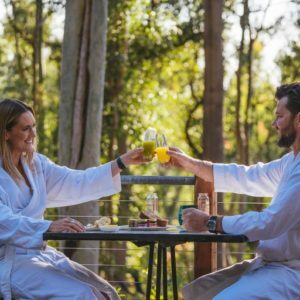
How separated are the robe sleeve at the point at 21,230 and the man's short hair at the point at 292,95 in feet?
4.15

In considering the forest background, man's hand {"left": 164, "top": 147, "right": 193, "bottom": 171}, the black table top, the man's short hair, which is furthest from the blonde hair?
the forest background

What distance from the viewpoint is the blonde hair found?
438 cm

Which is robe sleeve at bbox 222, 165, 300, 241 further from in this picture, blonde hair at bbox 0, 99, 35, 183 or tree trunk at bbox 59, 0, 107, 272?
tree trunk at bbox 59, 0, 107, 272

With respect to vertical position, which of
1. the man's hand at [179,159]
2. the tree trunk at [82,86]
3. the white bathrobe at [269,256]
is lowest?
the white bathrobe at [269,256]

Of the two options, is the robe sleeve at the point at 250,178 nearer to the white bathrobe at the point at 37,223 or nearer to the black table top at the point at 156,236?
the white bathrobe at the point at 37,223

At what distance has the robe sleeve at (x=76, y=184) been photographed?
4762 millimetres

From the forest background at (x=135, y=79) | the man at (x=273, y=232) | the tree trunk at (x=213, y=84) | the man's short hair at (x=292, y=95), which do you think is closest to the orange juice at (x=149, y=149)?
the man at (x=273, y=232)

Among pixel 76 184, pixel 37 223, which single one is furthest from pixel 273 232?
pixel 76 184

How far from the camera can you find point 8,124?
174 inches

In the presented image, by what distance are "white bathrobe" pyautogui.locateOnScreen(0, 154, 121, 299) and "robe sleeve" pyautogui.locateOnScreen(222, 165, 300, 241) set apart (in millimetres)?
765

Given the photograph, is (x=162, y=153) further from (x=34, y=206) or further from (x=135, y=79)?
(x=135, y=79)

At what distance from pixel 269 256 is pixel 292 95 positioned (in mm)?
776

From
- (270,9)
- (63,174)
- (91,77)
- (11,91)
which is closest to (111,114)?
(11,91)

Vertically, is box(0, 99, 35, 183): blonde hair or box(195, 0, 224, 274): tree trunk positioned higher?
box(195, 0, 224, 274): tree trunk
